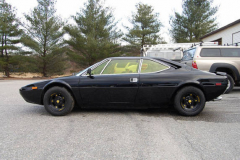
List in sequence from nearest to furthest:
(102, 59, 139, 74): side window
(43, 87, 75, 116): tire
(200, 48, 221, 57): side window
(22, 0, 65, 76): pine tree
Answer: (43, 87, 75, 116): tire, (102, 59, 139, 74): side window, (200, 48, 221, 57): side window, (22, 0, 65, 76): pine tree

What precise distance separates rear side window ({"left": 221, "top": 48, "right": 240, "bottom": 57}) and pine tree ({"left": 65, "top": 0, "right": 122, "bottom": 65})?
1710cm

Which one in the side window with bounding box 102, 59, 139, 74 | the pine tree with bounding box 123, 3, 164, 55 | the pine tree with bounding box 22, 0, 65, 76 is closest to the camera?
the side window with bounding box 102, 59, 139, 74

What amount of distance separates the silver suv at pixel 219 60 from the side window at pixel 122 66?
11.8 feet

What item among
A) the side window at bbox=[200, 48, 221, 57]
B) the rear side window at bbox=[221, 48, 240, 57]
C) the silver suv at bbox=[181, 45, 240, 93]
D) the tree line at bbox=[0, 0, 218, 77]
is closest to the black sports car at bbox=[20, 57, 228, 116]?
the silver suv at bbox=[181, 45, 240, 93]

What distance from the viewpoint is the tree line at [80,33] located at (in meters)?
22.4

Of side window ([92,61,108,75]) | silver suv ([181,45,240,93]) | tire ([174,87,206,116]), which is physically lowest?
tire ([174,87,206,116])

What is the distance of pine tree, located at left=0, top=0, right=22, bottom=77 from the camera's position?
22688 millimetres

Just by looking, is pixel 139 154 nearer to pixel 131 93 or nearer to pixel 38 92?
pixel 131 93

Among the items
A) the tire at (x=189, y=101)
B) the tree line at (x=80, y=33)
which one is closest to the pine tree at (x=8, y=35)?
the tree line at (x=80, y=33)

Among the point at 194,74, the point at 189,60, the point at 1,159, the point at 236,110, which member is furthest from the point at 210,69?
the point at 1,159

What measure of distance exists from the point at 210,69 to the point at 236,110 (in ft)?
8.19

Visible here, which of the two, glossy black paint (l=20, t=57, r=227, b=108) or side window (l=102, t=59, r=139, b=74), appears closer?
glossy black paint (l=20, t=57, r=227, b=108)

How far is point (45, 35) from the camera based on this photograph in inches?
879

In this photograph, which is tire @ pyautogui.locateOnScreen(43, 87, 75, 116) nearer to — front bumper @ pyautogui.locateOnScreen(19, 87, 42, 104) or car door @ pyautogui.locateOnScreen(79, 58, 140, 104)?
front bumper @ pyautogui.locateOnScreen(19, 87, 42, 104)
